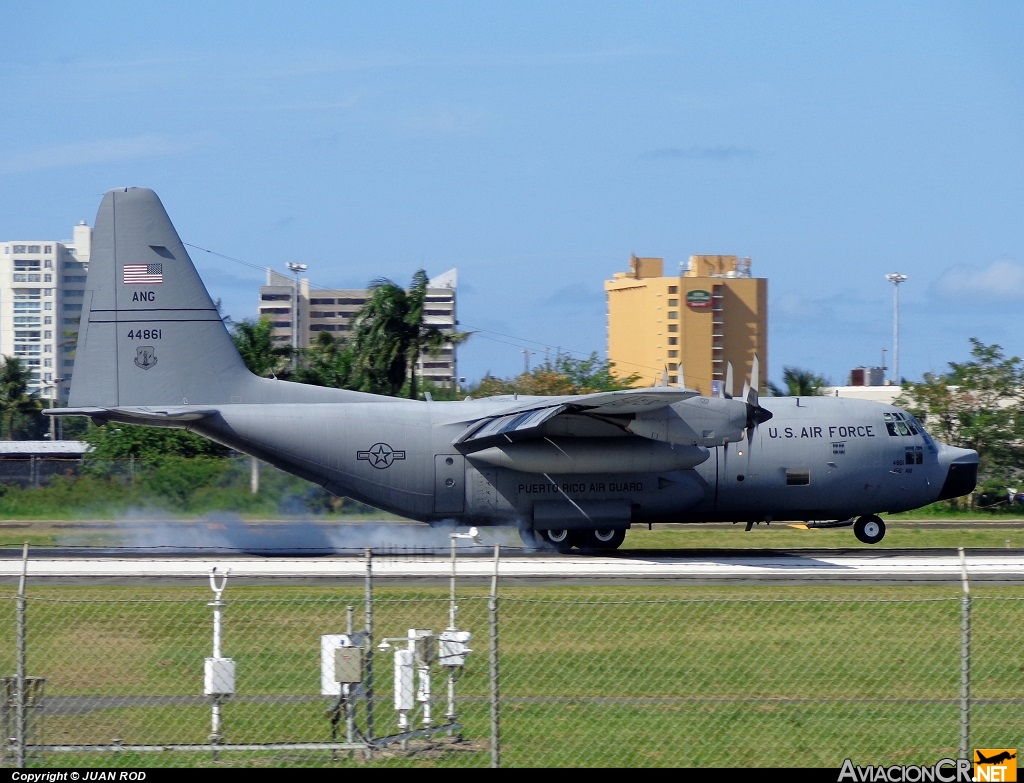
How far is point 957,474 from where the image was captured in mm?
28203

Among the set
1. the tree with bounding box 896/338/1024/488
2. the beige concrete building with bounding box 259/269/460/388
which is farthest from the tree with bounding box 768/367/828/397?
the beige concrete building with bounding box 259/269/460/388

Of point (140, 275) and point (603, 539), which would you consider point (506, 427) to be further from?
point (140, 275)

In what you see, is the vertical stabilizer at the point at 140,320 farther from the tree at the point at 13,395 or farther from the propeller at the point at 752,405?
the tree at the point at 13,395

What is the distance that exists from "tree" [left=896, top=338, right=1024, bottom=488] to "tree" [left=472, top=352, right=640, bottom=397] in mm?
14295

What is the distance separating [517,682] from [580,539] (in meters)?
13.5

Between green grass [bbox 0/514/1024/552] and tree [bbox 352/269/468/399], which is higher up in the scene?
tree [bbox 352/269/468/399]

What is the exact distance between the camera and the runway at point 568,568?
2164 cm

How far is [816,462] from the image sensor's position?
1056 inches

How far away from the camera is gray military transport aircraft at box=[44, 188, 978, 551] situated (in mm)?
25188

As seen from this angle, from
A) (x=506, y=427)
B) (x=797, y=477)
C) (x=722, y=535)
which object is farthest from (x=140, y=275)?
(x=722, y=535)

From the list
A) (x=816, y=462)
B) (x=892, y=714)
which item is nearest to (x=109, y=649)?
(x=892, y=714)

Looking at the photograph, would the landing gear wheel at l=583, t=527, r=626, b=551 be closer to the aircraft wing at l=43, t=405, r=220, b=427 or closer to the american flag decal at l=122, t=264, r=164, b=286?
the aircraft wing at l=43, t=405, r=220, b=427

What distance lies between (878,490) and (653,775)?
19.2 meters

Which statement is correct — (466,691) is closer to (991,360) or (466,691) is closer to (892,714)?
(892,714)
